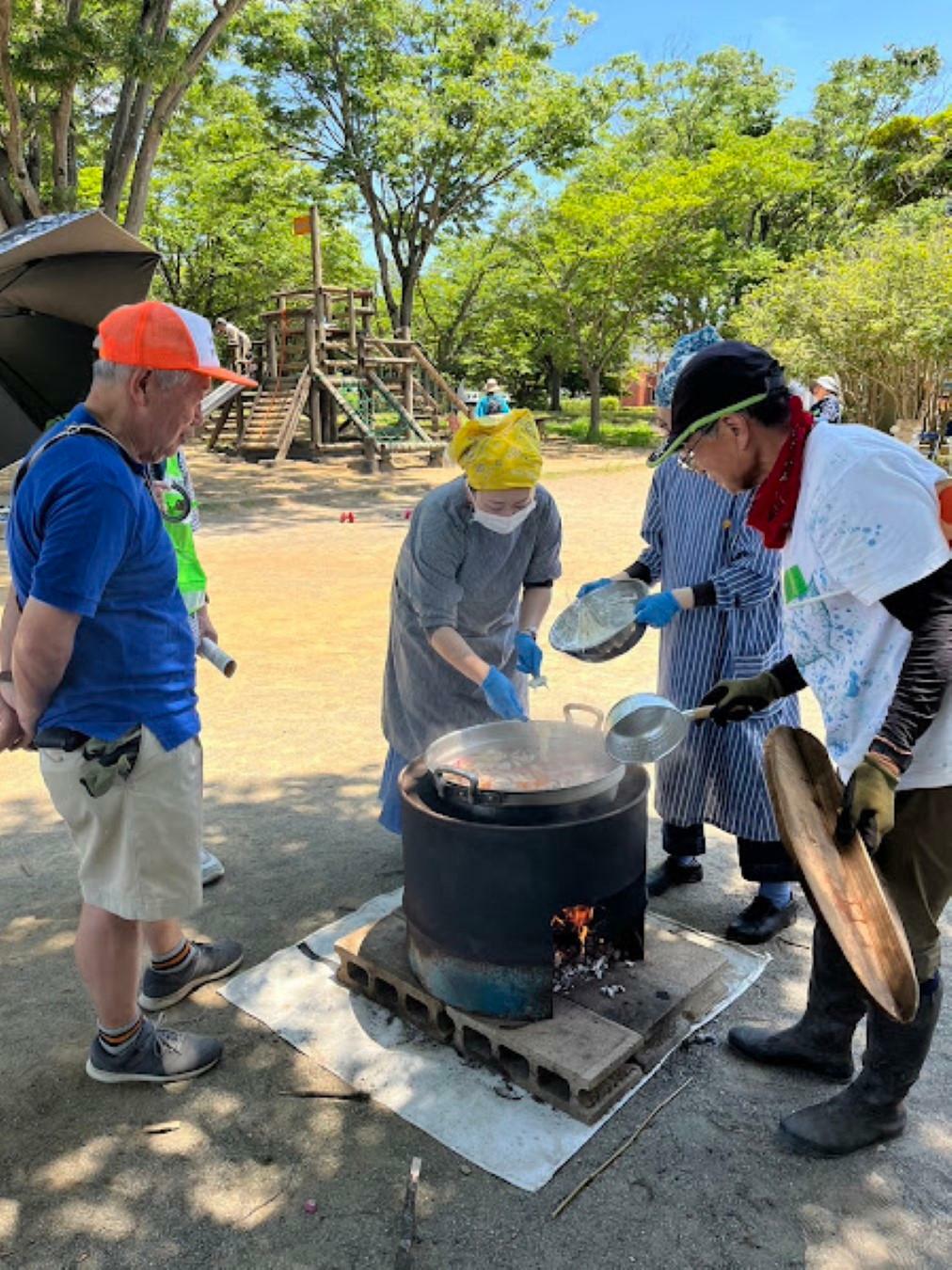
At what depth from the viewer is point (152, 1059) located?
2.43 metres

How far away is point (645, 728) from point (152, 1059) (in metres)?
1.58

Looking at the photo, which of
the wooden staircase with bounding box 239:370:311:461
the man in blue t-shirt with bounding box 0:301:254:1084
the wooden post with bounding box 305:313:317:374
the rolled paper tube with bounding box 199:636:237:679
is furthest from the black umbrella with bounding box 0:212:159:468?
the wooden post with bounding box 305:313:317:374

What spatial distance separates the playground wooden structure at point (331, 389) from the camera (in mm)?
17156

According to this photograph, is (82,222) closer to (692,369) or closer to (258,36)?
(692,369)

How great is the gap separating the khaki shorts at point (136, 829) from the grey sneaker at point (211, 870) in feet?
4.07

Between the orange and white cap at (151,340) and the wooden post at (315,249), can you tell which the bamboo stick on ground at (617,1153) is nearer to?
the orange and white cap at (151,340)

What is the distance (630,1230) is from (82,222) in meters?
3.43

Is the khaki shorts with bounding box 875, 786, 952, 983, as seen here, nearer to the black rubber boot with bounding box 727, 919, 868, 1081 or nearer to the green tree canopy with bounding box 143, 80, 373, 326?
the black rubber boot with bounding box 727, 919, 868, 1081

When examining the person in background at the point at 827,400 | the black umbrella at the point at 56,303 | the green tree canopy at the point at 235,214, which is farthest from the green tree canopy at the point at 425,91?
the black umbrella at the point at 56,303

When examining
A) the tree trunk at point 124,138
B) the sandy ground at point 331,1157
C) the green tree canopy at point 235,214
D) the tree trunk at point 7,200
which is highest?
the green tree canopy at point 235,214

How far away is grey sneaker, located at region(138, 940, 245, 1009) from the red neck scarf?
2101 mm

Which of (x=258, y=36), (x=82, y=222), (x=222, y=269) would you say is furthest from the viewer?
(x=222, y=269)

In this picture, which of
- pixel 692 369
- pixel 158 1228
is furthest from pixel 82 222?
pixel 158 1228

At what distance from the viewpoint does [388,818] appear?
339 cm
